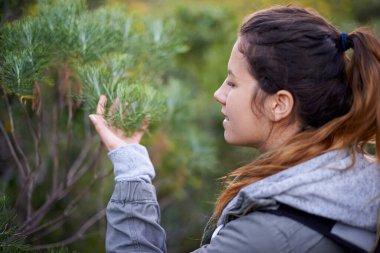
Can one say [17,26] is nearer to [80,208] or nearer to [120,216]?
[120,216]

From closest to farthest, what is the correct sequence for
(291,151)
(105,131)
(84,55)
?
(291,151), (105,131), (84,55)

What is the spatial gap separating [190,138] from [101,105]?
1623 millimetres

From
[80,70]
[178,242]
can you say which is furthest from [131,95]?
[178,242]

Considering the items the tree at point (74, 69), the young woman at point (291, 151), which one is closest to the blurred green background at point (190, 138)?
the tree at point (74, 69)

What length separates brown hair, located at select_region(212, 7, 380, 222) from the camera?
4.89 feet

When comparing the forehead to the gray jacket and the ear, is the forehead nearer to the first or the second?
the ear

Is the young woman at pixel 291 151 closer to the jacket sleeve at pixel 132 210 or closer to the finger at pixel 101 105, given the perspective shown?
the jacket sleeve at pixel 132 210

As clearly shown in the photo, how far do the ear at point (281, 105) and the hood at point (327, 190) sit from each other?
193 mm

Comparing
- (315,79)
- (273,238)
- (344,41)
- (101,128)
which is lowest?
(273,238)

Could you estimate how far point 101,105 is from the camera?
69.4 inches

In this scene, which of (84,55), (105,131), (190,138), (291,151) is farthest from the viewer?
(190,138)

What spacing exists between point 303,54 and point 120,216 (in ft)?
2.62

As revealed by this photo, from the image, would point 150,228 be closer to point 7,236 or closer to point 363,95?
point 7,236

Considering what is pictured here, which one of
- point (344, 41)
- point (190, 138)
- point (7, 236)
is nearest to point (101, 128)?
point (7, 236)
